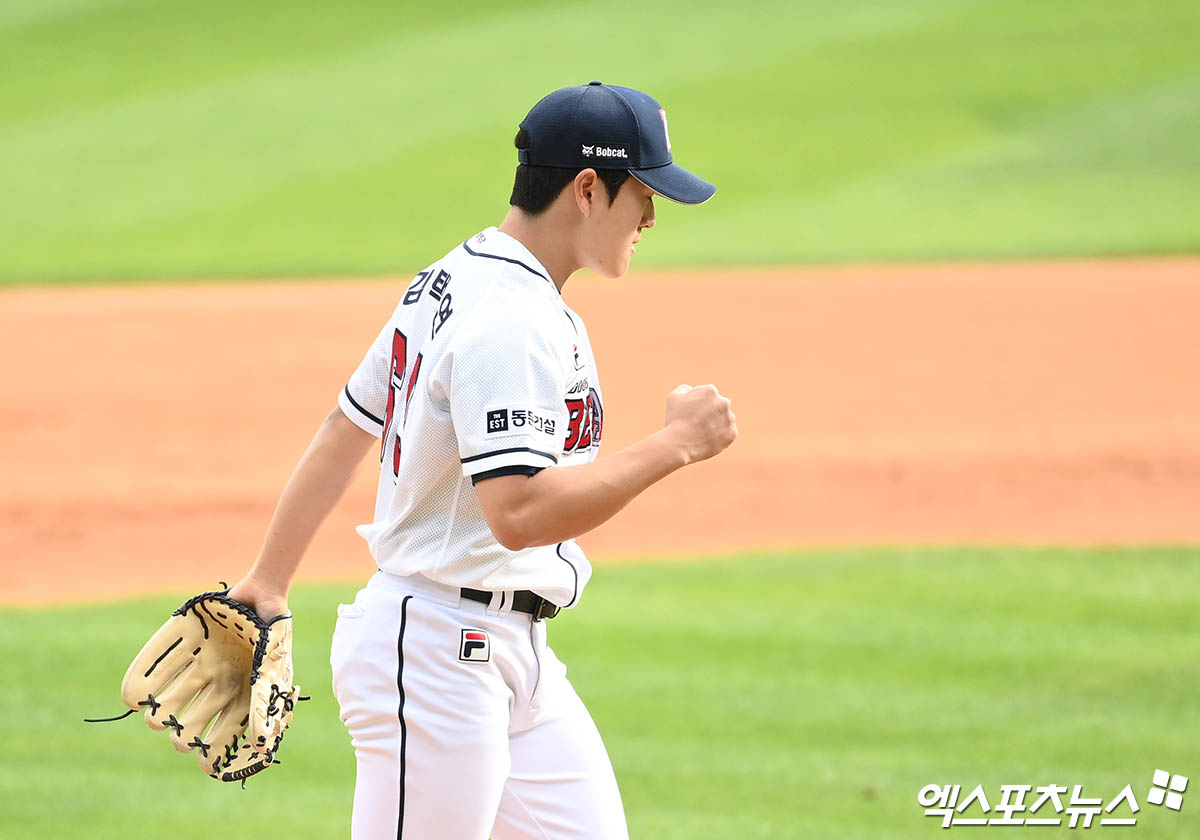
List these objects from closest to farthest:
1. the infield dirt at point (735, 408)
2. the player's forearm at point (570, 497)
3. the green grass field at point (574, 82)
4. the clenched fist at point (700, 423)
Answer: the player's forearm at point (570, 497)
the clenched fist at point (700, 423)
the infield dirt at point (735, 408)
the green grass field at point (574, 82)

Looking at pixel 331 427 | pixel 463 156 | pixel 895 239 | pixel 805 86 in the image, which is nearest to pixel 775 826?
pixel 331 427

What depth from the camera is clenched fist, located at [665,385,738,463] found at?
279 cm

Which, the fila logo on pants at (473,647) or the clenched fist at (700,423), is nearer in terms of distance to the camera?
the clenched fist at (700,423)

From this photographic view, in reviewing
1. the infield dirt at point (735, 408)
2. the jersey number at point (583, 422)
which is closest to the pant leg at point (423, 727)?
the jersey number at point (583, 422)

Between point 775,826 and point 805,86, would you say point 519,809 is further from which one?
point 805,86

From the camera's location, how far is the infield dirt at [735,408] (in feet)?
31.1

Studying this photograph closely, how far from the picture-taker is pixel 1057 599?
7773 mm

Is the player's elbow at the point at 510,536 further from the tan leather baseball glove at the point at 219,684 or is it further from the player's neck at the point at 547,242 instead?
the tan leather baseball glove at the point at 219,684

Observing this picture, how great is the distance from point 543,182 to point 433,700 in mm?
994

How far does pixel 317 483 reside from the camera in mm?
3289

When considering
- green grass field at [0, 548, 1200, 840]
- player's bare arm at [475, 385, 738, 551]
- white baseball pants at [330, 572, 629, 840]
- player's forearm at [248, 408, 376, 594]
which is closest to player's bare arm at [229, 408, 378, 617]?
player's forearm at [248, 408, 376, 594]

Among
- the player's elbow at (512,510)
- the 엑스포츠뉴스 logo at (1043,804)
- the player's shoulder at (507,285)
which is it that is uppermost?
the player's shoulder at (507,285)

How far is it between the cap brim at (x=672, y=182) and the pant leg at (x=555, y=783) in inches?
36.8

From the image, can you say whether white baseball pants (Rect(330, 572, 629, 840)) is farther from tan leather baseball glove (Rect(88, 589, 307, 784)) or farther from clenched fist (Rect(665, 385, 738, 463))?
clenched fist (Rect(665, 385, 738, 463))
